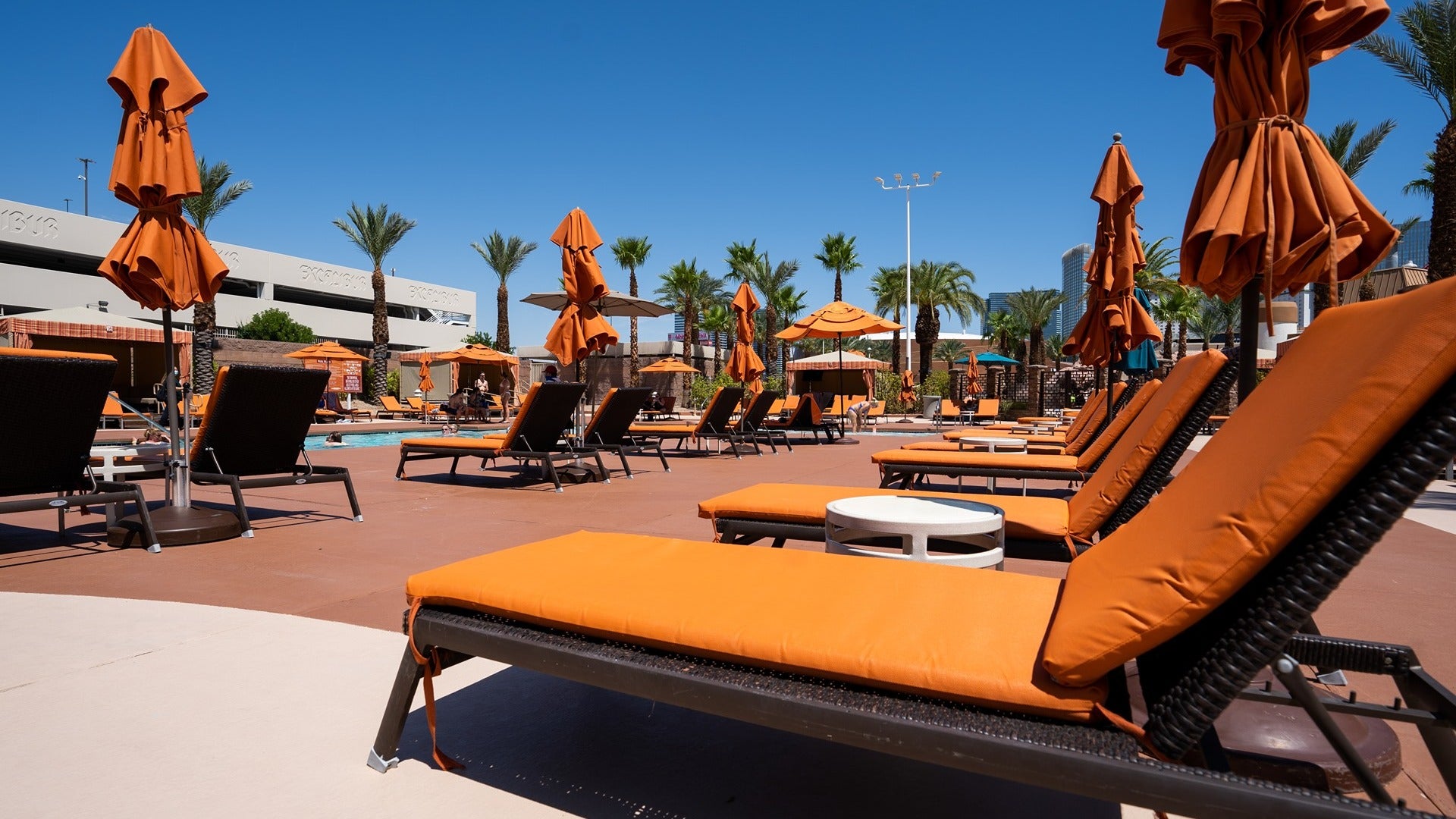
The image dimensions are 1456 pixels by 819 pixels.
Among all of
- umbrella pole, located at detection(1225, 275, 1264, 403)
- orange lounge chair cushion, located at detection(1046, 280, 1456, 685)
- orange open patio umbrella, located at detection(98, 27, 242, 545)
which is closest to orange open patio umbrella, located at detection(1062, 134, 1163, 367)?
umbrella pole, located at detection(1225, 275, 1264, 403)

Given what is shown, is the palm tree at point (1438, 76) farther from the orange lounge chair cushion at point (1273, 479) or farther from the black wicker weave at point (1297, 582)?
the black wicker weave at point (1297, 582)

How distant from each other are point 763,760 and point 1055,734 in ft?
3.06

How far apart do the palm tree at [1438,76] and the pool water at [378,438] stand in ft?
54.4

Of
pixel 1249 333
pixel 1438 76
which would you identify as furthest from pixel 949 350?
pixel 1249 333

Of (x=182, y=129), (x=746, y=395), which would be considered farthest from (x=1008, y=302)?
(x=182, y=129)

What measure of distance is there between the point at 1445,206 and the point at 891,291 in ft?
74.6

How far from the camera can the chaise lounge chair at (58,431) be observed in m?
3.96

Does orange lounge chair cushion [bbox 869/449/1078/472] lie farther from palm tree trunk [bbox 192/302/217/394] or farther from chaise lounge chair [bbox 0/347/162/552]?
palm tree trunk [bbox 192/302/217/394]

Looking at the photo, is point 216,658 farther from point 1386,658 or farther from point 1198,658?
point 1386,658

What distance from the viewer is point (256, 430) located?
5.06 m

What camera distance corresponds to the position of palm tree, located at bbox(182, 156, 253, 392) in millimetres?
23531

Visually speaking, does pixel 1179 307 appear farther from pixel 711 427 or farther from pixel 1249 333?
pixel 1249 333

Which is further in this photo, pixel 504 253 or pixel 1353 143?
pixel 504 253

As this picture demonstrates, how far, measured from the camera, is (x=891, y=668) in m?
1.41
